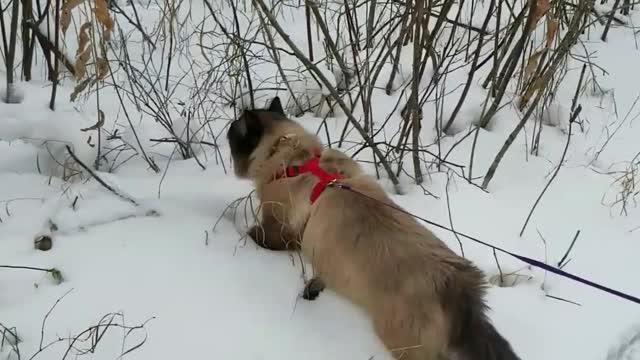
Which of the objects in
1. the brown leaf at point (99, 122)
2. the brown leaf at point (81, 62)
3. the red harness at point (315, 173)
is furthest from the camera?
the brown leaf at point (99, 122)

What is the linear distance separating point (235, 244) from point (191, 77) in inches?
68.2

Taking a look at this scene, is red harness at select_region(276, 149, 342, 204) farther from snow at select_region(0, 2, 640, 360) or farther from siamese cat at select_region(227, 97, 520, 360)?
snow at select_region(0, 2, 640, 360)

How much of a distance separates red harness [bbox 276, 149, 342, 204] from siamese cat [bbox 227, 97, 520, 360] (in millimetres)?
18

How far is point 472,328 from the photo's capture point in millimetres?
2023

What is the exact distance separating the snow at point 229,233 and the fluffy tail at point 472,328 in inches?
15.5

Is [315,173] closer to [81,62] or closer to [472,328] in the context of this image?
[472,328]

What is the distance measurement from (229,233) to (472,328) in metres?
1.30

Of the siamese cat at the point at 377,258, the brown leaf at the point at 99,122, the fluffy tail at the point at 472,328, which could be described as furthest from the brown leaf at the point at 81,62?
the fluffy tail at the point at 472,328

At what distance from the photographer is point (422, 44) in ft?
10.1

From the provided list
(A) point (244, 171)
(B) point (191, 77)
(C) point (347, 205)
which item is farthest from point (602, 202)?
(B) point (191, 77)

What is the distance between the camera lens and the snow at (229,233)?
235 cm

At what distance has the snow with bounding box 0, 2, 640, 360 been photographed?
2350 mm

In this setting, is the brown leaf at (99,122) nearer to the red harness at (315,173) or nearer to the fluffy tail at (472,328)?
the red harness at (315,173)

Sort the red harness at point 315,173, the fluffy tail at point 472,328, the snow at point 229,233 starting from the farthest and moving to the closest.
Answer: the red harness at point 315,173
the snow at point 229,233
the fluffy tail at point 472,328
